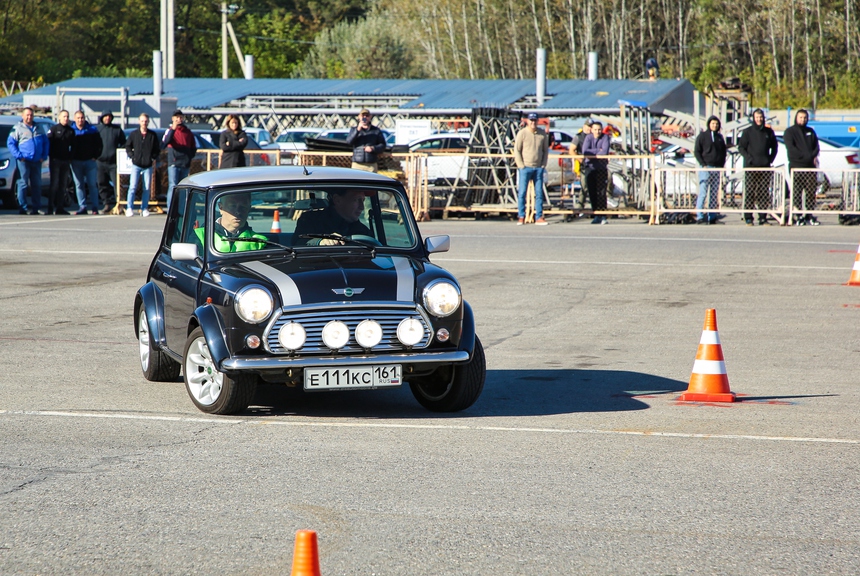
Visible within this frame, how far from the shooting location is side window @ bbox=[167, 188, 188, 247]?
27.6 feet

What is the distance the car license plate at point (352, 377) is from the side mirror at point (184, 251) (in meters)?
1.26

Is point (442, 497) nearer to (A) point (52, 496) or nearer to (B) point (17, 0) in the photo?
(A) point (52, 496)

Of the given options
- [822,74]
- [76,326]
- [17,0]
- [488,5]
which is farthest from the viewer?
[488,5]

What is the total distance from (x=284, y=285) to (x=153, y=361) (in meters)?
1.92

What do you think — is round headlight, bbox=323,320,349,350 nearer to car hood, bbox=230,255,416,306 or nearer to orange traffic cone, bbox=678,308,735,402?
car hood, bbox=230,255,416,306

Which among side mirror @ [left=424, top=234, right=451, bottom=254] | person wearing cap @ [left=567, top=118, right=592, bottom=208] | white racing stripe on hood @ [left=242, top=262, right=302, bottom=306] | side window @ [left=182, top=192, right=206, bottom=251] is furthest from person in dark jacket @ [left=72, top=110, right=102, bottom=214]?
white racing stripe on hood @ [left=242, top=262, right=302, bottom=306]

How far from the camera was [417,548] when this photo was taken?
474 centimetres

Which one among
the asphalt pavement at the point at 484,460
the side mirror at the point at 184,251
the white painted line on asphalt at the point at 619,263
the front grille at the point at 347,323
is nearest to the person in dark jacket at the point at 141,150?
the white painted line on asphalt at the point at 619,263

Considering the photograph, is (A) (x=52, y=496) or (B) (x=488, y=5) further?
(B) (x=488, y=5)

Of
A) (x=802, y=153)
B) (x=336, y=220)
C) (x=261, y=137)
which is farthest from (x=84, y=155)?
(x=336, y=220)

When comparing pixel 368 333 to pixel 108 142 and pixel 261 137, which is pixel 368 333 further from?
pixel 261 137

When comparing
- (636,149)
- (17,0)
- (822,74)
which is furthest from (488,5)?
(636,149)

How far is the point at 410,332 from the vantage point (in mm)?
7156

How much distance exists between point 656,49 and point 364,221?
75.8 meters
